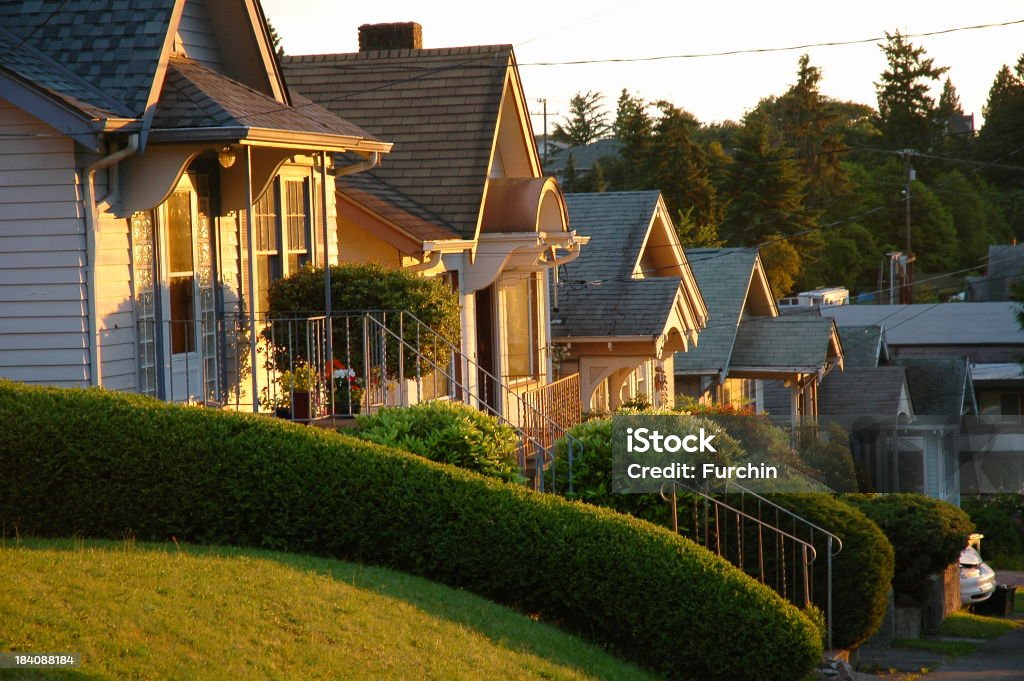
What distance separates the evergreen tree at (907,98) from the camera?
291 feet

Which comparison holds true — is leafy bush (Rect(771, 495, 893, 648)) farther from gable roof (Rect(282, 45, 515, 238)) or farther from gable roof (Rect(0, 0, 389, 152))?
gable roof (Rect(0, 0, 389, 152))

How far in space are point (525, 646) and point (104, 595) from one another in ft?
10.8

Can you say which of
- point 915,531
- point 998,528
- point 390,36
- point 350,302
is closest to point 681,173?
point 998,528

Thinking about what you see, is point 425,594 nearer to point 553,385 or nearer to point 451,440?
point 451,440

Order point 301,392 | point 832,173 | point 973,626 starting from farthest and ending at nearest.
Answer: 1. point 832,173
2. point 973,626
3. point 301,392

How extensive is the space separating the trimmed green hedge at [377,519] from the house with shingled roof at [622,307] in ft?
41.7

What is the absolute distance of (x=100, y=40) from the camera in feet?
40.5

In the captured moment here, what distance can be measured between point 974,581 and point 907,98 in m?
67.2

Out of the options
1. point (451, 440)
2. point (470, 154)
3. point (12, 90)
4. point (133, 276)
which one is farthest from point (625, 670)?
point (470, 154)

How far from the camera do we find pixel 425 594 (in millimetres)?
9891

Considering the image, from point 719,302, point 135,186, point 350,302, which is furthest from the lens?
point 719,302

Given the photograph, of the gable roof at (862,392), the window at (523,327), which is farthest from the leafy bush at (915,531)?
the gable roof at (862,392)

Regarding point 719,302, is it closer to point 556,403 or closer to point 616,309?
point 616,309

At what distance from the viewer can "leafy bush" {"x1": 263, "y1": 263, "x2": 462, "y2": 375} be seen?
44.7ft
